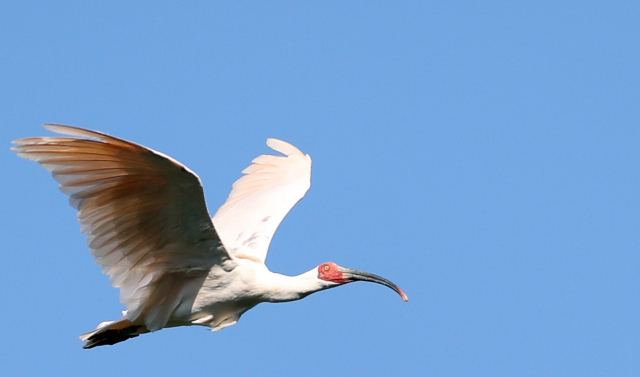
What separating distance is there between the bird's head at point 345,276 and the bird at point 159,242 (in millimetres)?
13

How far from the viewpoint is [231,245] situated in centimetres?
1480

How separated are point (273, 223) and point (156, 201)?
380 cm

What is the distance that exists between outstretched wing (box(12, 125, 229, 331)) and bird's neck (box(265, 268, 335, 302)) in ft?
2.78

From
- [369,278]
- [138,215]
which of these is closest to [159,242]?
[138,215]

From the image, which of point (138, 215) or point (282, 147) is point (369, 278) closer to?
point (138, 215)

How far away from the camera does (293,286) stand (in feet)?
43.8

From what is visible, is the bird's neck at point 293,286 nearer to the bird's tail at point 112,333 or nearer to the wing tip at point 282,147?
the bird's tail at point 112,333

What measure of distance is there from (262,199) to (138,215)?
→ 4.43 meters

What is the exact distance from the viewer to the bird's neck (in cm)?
1327

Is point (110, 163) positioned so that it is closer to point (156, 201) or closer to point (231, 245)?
point (156, 201)

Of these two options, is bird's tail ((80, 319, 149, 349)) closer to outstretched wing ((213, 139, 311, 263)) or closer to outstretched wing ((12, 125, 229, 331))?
outstretched wing ((12, 125, 229, 331))

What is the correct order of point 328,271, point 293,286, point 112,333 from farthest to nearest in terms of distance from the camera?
point 112,333, point 328,271, point 293,286

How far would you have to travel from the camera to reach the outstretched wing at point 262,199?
48.8 ft

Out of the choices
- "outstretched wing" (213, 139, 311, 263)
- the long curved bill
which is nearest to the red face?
the long curved bill
